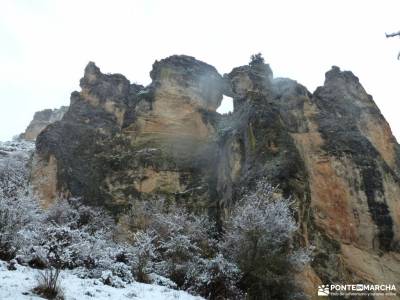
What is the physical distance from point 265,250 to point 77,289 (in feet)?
34.1

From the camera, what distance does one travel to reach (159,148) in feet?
142

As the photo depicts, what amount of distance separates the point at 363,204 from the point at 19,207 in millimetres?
24294

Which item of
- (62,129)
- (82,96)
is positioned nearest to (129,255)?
(62,129)

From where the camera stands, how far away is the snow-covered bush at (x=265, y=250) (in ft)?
74.8

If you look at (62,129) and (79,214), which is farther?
(62,129)

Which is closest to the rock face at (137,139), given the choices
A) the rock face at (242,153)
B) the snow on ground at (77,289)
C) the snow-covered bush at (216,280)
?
the rock face at (242,153)

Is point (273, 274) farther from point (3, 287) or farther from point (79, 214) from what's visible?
point (79, 214)

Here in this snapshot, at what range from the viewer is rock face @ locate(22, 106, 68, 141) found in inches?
3664
